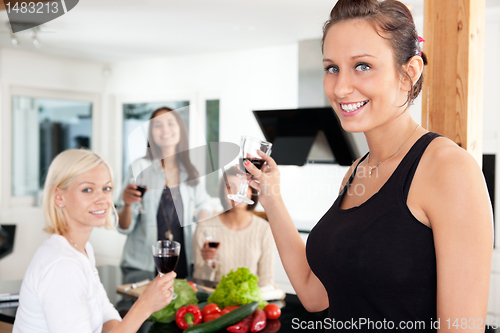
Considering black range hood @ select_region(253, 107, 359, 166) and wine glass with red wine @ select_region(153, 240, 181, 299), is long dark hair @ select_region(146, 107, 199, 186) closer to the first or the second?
wine glass with red wine @ select_region(153, 240, 181, 299)

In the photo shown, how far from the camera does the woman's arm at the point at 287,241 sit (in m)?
0.99

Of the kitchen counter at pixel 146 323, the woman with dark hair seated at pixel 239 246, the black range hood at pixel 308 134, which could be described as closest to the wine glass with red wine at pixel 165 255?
the kitchen counter at pixel 146 323

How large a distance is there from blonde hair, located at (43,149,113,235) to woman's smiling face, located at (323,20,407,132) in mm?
968

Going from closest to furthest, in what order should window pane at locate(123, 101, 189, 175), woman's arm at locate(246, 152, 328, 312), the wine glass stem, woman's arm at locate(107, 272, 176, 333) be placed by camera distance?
woman's arm at locate(246, 152, 328, 312), the wine glass stem, woman's arm at locate(107, 272, 176, 333), window pane at locate(123, 101, 189, 175)

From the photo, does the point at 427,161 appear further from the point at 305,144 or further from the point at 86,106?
the point at 86,106

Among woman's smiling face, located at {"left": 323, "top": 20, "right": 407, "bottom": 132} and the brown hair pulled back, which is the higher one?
the brown hair pulled back

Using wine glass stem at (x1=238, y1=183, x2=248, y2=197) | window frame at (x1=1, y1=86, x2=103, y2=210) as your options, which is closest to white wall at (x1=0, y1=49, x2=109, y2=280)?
window frame at (x1=1, y1=86, x2=103, y2=210)

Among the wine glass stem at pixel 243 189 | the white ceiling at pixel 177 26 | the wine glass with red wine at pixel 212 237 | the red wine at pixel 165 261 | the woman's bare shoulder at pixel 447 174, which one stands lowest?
the wine glass with red wine at pixel 212 237

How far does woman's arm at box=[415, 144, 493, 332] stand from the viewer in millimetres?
643

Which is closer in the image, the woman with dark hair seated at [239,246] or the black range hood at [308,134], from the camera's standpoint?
the woman with dark hair seated at [239,246]

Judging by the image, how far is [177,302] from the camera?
1586 mm

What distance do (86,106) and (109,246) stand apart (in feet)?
4.74

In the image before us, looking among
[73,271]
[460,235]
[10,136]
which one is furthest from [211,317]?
[10,136]

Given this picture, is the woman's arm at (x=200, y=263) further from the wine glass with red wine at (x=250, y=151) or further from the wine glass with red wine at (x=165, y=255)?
the wine glass with red wine at (x=250, y=151)
